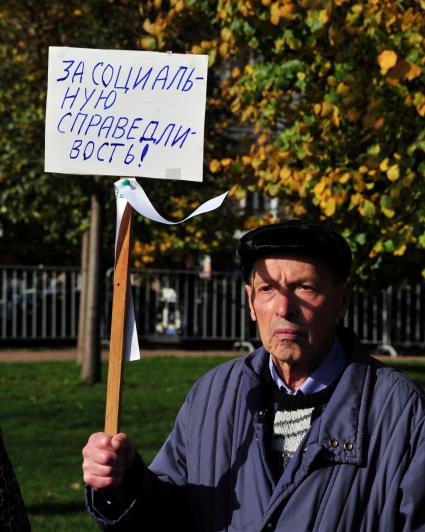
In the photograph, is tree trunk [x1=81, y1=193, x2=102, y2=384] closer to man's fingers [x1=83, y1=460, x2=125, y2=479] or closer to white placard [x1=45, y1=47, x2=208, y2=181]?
white placard [x1=45, y1=47, x2=208, y2=181]

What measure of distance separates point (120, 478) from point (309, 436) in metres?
0.49

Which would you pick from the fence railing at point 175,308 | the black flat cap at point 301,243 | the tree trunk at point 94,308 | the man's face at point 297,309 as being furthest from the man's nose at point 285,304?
the fence railing at point 175,308

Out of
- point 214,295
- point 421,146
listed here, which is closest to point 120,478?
point 421,146

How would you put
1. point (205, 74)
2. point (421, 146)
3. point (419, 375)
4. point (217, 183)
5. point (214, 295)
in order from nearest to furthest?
point (205, 74), point (421, 146), point (217, 183), point (419, 375), point (214, 295)

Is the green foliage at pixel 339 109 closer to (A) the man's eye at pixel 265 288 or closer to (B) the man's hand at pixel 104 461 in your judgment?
(A) the man's eye at pixel 265 288

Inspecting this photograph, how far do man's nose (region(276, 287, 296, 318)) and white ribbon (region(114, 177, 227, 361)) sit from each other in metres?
0.29

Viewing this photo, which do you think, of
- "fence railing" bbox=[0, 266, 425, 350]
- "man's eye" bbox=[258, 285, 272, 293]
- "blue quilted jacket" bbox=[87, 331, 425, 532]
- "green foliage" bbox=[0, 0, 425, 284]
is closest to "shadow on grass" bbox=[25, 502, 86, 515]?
"green foliage" bbox=[0, 0, 425, 284]

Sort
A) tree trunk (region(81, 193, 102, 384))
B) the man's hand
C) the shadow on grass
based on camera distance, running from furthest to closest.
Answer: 1. tree trunk (region(81, 193, 102, 384))
2. the shadow on grass
3. the man's hand

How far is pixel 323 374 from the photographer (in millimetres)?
3090

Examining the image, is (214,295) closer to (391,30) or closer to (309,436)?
(391,30)

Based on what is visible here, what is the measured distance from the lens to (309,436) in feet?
9.66

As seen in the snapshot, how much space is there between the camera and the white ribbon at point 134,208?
3.11m

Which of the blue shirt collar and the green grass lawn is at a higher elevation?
the blue shirt collar

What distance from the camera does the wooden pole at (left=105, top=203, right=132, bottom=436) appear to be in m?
3.02
